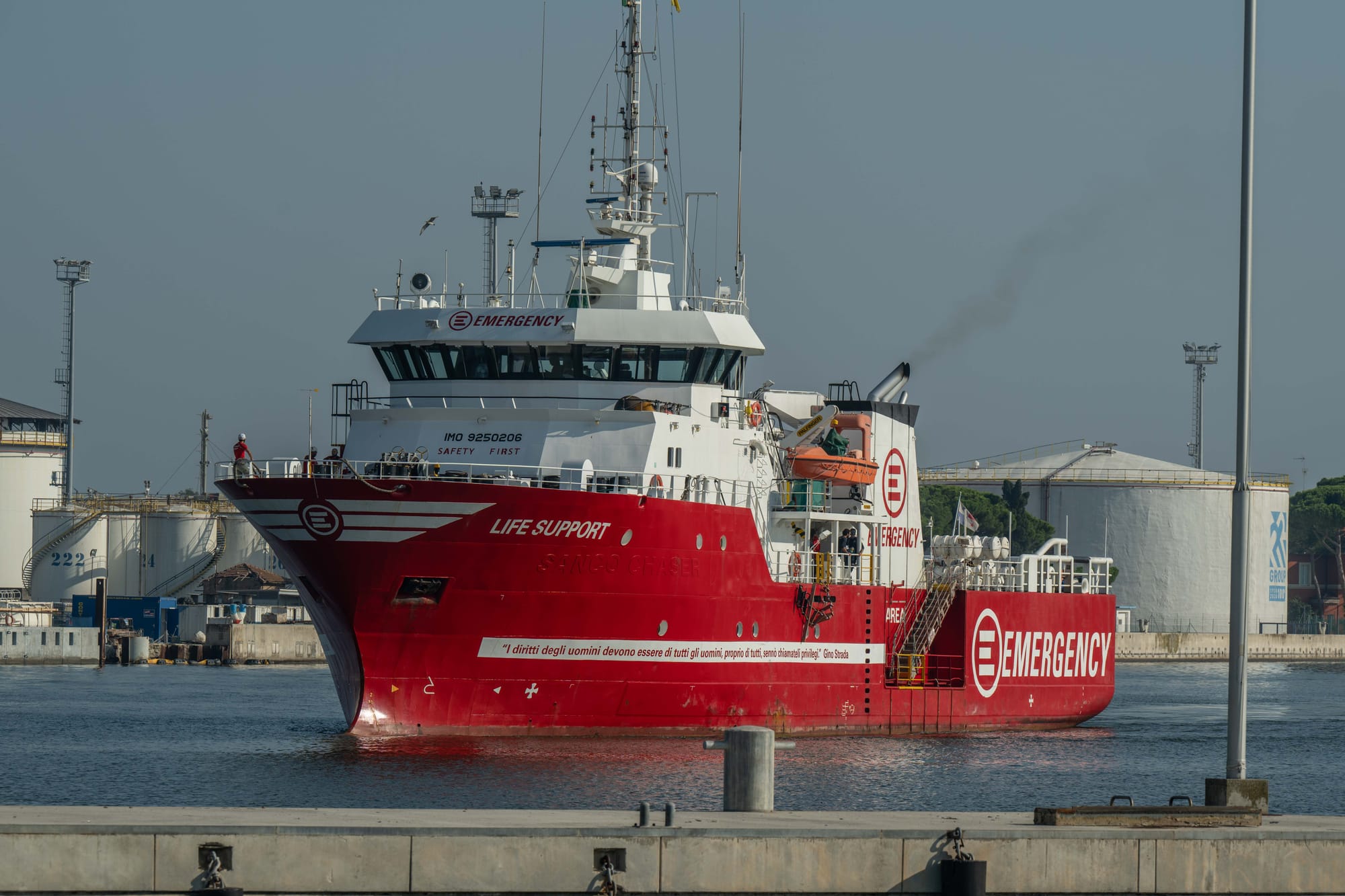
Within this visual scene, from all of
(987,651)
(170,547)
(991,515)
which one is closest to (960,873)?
(987,651)

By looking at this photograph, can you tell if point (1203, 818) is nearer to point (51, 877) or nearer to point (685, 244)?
point (51, 877)

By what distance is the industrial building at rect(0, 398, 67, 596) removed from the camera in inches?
3339

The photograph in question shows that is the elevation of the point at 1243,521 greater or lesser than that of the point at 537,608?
greater

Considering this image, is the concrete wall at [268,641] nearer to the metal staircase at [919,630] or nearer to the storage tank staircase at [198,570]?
the storage tank staircase at [198,570]

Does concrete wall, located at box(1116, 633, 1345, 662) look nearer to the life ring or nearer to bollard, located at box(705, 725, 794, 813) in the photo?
the life ring

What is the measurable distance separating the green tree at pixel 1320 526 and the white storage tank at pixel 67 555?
87153 mm

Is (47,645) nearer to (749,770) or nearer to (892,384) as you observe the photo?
(892,384)

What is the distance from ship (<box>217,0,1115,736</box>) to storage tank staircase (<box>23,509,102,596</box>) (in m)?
52.6

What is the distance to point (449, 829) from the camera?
54.3ft

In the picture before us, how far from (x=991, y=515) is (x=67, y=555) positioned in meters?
51.9

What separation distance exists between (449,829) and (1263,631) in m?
98.7

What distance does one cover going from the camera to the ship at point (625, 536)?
3022 centimetres

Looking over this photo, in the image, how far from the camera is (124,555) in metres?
85.6

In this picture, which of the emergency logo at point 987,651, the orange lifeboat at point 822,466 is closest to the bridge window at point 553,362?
the orange lifeboat at point 822,466
